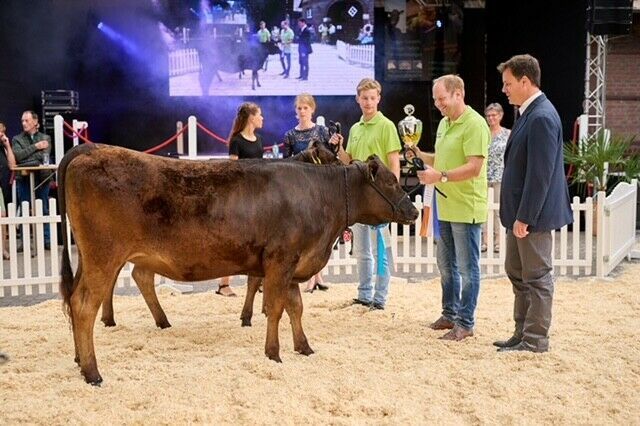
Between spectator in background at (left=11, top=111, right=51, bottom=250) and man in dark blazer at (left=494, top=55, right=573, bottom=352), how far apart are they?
723 centimetres

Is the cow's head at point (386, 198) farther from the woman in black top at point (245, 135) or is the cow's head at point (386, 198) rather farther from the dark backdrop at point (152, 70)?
the dark backdrop at point (152, 70)

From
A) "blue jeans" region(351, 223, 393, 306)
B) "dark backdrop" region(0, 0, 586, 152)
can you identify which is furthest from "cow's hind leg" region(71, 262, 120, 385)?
"dark backdrop" region(0, 0, 586, 152)

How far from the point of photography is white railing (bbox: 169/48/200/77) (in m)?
14.1

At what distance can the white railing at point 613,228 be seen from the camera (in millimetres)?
7898

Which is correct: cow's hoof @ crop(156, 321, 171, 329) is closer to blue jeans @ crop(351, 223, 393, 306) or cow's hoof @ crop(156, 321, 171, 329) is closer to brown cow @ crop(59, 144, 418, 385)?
brown cow @ crop(59, 144, 418, 385)

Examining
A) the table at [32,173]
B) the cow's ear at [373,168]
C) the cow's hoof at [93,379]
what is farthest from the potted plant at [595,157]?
the cow's hoof at [93,379]

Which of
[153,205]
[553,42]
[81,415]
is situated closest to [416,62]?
[553,42]

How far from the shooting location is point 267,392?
4.10 metres

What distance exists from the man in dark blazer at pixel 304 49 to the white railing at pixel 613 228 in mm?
6865

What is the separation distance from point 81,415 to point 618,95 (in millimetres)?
16675

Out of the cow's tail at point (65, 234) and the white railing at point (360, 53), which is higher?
the white railing at point (360, 53)

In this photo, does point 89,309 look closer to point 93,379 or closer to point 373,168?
point 93,379

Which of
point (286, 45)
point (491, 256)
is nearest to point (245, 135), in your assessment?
point (491, 256)

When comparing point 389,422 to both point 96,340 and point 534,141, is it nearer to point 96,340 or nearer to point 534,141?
point 534,141
